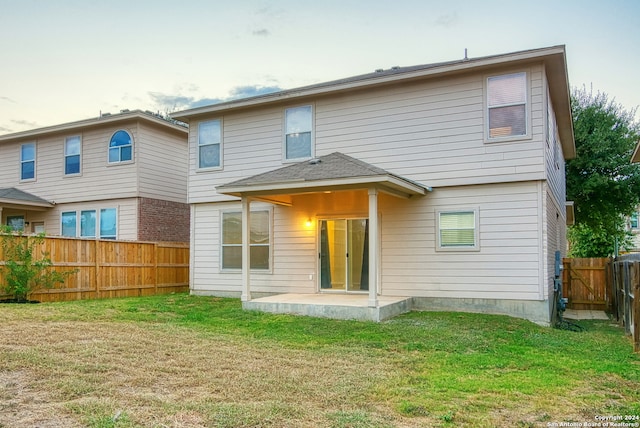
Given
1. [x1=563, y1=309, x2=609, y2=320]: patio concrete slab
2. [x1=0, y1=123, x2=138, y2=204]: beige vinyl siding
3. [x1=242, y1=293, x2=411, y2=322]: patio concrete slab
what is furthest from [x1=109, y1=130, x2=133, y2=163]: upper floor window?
[x1=563, y1=309, x2=609, y2=320]: patio concrete slab

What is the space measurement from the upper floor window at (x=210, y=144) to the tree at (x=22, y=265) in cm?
451

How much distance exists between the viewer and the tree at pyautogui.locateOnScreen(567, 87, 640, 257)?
2120 centimetres

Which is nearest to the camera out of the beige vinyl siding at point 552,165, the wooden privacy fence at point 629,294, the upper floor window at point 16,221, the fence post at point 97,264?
the wooden privacy fence at point 629,294

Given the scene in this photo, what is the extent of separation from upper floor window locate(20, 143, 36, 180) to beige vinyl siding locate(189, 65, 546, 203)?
9.54 meters

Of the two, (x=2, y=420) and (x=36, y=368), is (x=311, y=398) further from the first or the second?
(x=36, y=368)

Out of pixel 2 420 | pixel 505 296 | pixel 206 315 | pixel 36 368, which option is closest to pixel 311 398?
pixel 2 420

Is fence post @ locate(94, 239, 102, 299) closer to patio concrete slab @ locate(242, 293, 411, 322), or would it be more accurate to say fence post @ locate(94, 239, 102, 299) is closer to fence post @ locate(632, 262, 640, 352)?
patio concrete slab @ locate(242, 293, 411, 322)

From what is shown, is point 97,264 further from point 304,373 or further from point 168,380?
point 304,373

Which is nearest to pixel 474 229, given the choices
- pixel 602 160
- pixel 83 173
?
pixel 83 173

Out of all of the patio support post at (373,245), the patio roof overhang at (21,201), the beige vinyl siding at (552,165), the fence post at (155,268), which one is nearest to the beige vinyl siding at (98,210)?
the patio roof overhang at (21,201)

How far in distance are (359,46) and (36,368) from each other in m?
13.2

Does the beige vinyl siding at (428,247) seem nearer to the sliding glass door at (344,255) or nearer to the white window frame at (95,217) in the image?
the sliding glass door at (344,255)

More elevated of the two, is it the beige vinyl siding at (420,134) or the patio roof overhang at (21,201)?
the beige vinyl siding at (420,134)

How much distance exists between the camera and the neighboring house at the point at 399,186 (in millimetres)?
10078
